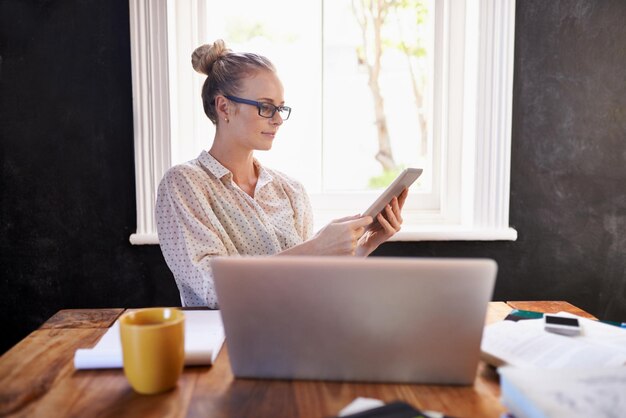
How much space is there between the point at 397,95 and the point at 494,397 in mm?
1861

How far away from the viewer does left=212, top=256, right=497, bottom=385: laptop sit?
0.67 meters

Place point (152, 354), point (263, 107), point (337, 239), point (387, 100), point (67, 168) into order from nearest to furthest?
1. point (152, 354)
2. point (337, 239)
3. point (263, 107)
4. point (67, 168)
5. point (387, 100)

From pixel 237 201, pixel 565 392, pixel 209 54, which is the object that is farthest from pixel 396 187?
pixel 565 392

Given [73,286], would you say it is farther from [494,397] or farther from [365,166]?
[494,397]

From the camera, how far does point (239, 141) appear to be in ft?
5.58

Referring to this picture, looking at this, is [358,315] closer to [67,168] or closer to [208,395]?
[208,395]

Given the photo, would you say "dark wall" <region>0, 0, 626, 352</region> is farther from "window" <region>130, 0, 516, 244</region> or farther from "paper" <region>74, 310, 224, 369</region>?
"paper" <region>74, 310, 224, 369</region>

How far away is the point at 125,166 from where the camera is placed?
2088 millimetres

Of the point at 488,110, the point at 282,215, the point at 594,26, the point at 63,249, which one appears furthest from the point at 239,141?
the point at 594,26

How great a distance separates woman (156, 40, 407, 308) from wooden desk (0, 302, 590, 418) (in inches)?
21.5

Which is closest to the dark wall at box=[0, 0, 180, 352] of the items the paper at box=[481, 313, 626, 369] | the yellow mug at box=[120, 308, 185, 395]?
the yellow mug at box=[120, 308, 185, 395]

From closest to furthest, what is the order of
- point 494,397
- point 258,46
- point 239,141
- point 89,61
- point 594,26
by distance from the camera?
point 494,397, point 239,141, point 89,61, point 594,26, point 258,46

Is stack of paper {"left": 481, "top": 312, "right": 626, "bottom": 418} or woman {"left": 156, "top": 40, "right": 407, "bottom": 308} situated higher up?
woman {"left": 156, "top": 40, "right": 407, "bottom": 308}

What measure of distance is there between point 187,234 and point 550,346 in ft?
3.06
